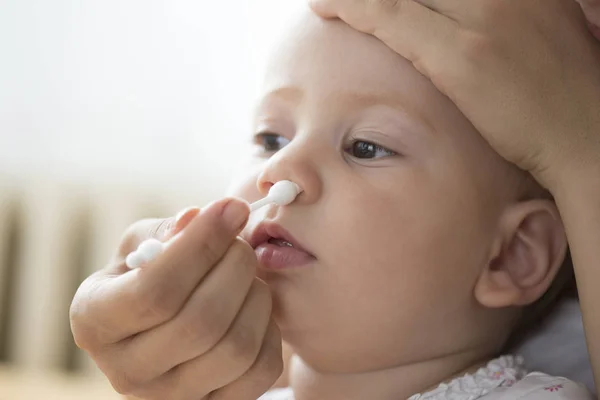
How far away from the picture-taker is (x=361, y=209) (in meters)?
0.84

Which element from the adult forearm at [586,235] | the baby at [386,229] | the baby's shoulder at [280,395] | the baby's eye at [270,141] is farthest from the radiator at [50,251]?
the adult forearm at [586,235]

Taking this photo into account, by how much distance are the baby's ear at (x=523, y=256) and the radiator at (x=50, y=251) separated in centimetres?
173

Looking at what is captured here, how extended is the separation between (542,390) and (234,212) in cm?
40

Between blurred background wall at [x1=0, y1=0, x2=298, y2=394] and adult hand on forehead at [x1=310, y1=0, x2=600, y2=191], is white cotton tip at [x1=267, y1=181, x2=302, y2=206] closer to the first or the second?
adult hand on forehead at [x1=310, y1=0, x2=600, y2=191]

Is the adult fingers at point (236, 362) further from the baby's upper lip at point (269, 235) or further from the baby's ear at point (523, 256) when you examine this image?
the baby's ear at point (523, 256)

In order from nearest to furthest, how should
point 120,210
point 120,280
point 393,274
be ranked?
point 120,280
point 393,274
point 120,210

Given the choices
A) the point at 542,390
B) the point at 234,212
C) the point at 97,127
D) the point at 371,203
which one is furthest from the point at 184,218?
the point at 97,127

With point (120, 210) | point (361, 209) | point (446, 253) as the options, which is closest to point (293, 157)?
point (361, 209)

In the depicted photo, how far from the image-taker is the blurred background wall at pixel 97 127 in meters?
2.51

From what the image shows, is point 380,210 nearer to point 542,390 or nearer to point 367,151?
point 367,151

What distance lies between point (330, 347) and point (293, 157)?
8.6 inches

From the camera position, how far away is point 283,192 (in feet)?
2.69

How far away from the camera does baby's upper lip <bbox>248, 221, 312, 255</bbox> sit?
85 cm

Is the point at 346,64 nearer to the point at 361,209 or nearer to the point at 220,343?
the point at 361,209
